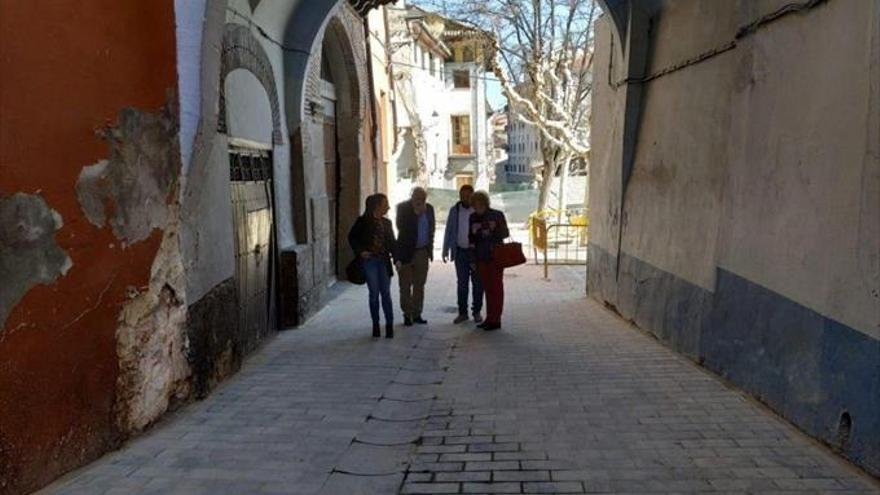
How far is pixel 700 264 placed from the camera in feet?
20.4

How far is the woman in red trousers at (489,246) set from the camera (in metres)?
8.14

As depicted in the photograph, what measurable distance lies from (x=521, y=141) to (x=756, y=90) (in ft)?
265

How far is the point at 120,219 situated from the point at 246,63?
3.18 m

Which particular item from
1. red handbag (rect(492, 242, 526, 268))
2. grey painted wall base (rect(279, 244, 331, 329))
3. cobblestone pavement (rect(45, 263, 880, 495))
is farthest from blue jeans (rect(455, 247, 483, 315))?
grey painted wall base (rect(279, 244, 331, 329))

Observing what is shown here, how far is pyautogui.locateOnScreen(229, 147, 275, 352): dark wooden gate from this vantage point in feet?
21.9

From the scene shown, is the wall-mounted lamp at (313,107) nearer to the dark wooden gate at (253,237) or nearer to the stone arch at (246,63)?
the stone arch at (246,63)

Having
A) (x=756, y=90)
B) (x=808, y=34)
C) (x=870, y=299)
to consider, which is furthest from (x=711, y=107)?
(x=870, y=299)

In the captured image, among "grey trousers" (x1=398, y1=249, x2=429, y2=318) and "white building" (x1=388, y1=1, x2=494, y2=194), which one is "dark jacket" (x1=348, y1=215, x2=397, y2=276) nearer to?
"grey trousers" (x1=398, y1=249, x2=429, y2=318)

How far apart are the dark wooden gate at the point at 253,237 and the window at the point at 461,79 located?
1357 inches

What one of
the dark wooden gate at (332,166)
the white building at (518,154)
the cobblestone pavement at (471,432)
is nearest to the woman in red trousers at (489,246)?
the cobblestone pavement at (471,432)

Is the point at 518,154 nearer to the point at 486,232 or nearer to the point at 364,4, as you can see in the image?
the point at 364,4

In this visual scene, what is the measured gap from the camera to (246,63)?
691 cm

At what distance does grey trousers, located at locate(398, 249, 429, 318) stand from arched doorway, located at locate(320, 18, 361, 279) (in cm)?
376

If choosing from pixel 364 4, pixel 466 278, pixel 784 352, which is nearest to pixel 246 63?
pixel 466 278
